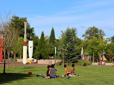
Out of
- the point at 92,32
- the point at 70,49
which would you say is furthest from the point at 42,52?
the point at 92,32

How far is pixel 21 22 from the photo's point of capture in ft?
302

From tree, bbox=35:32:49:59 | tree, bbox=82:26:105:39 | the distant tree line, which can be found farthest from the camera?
tree, bbox=82:26:105:39

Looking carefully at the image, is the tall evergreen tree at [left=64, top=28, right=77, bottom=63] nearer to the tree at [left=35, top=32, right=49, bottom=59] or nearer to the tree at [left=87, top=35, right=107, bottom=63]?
the tree at [left=35, top=32, right=49, bottom=59]

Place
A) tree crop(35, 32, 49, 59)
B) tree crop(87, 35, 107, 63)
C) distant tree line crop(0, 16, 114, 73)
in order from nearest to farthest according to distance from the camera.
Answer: distant tree line crop(0, 16, 114, 73) < tree crop(35, 32, 49, 59) < tree crop(87, 35, 107, 63)

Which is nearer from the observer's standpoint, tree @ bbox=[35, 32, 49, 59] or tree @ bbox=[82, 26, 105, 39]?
tree @ bbox=[35, 32, 49, 59]

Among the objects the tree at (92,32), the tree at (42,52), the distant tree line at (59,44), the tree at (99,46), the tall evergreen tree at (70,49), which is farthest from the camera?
the tree at (92,32)

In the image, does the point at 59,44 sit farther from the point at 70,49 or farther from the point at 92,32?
the point at 92,32

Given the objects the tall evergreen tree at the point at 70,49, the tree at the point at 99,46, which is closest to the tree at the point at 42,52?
the tall evergreen tree at the point at 70,49

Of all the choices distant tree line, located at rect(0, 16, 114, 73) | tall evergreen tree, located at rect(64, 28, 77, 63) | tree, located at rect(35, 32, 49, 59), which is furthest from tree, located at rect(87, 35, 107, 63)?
tree, located at rect(35, 32, 49, 59)

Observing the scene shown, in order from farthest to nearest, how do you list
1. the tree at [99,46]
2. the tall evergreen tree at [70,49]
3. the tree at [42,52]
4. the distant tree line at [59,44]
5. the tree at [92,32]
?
the tree at [92,32] < the tree at [99,46] < the tree at [42,52] < the tall evergreen tree at [70,49] < the distant tree line at [59,44]

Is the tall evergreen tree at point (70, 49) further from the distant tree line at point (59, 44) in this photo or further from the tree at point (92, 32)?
the tree at point (92, 32)

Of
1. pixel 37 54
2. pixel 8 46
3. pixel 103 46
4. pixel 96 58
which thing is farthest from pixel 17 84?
pixel 96 58

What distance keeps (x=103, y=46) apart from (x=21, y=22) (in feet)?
136

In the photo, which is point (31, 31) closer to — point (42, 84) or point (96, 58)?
point (96, 58)
